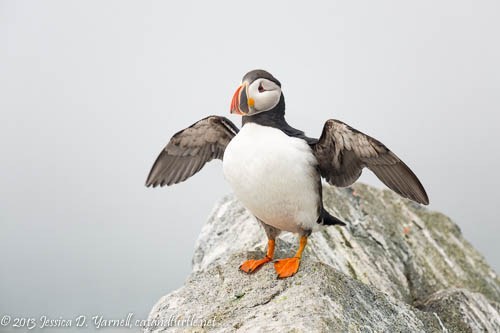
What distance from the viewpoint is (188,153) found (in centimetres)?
811

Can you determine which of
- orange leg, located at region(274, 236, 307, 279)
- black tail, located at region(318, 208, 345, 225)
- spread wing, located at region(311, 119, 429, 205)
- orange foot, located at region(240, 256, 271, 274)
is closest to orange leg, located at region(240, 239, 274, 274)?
orange foot, located at region(240, 256, 271, 274)

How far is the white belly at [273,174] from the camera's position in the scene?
644 centimetres

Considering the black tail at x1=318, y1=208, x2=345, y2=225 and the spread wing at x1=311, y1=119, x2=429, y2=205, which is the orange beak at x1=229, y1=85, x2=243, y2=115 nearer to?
the spread wing at x1=311, y1=119, x2=429, y2=205

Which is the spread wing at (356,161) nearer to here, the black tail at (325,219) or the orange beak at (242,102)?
the black tail at (325,219)

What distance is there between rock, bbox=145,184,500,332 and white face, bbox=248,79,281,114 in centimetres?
191

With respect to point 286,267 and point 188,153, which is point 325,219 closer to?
point 286,267

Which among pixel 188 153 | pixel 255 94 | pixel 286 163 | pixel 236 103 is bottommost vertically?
pixel 188 153

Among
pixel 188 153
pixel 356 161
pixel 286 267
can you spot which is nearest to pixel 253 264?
pixel 286 267

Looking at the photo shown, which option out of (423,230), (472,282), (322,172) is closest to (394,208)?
(423,230)

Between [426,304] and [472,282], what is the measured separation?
11.0ft

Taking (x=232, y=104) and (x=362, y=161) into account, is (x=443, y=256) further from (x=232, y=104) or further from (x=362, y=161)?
(x=232, y=104)

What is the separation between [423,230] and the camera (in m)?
12.6

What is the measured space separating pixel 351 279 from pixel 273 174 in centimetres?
157

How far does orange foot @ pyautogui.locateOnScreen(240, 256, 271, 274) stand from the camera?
7.00 metres
